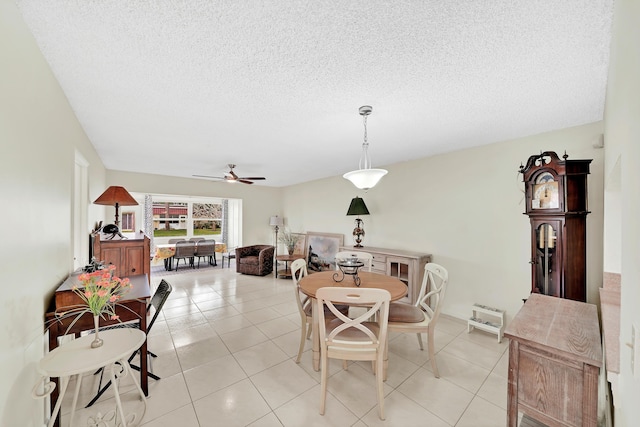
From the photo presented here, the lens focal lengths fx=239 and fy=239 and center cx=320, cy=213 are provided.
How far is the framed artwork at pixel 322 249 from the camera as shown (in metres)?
5.27

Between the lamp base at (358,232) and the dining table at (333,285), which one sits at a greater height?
the lamp base at (358,232)

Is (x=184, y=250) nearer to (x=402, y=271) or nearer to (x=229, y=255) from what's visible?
(x=229, y=255)

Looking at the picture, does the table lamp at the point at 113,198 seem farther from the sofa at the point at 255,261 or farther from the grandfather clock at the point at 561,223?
the grandfather clock at the point at 561,223

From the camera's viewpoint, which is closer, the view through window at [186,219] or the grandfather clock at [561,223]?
the grandfather clock at [561,223]

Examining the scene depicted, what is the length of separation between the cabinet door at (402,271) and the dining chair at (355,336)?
1.81 meters

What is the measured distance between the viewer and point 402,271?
3.67 meters

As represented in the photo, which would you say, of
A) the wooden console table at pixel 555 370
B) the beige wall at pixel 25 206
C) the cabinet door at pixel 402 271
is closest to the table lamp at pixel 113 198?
the beige wall at pixel 25 206

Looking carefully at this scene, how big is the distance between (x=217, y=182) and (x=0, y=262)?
18.3 feet

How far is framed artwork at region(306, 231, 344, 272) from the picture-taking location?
5.27 meters

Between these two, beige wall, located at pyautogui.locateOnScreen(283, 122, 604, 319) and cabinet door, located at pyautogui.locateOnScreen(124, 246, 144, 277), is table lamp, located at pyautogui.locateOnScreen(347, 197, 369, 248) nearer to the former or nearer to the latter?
beige wall, located at pyautogui.locateOnScreen(283, 122, 604, 319)

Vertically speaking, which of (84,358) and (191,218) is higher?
(191,218)

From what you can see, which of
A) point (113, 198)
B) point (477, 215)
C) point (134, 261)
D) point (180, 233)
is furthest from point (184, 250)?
point (477, 215)

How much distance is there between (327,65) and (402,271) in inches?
122

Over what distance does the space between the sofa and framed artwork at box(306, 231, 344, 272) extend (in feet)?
3.25
